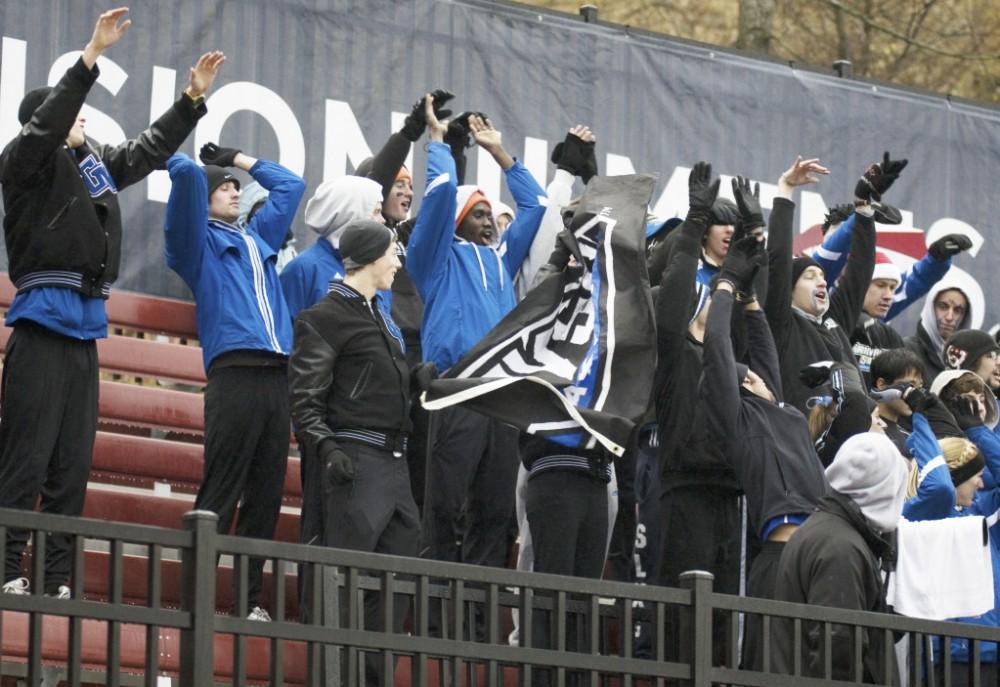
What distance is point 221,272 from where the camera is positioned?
8.92 metres

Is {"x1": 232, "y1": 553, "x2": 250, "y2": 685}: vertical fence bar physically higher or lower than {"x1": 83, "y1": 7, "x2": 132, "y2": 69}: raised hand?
lower

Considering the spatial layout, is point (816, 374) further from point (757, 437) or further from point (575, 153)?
point (575, 153)

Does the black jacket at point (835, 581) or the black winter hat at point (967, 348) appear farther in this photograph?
the black winter hat at point (967, 348)

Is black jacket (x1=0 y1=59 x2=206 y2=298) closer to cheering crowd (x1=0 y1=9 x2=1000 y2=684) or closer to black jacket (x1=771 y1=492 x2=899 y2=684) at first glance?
cheering crowd (x1=0 y1=9 x2=1000 y2=684)

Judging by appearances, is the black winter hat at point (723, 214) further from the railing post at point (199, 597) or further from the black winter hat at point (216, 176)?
the railing post at point (199, 597)

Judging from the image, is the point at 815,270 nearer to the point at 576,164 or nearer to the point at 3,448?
the point at 576,164

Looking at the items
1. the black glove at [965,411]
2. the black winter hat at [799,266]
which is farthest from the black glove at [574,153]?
the black glove at [965,411]

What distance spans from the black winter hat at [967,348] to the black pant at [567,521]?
3016mm

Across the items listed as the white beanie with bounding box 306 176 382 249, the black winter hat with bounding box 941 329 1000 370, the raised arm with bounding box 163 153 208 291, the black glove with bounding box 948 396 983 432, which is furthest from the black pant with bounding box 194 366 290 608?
the black winter hat with bounding box 941 329 1000 370

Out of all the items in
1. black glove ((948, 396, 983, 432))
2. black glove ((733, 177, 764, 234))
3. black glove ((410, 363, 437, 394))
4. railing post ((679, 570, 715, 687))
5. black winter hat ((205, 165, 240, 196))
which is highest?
A: black winter hat ((205, 165, 240, 196))

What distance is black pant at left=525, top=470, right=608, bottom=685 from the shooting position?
7.91 meters

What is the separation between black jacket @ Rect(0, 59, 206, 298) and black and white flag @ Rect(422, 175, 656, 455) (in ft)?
4.41

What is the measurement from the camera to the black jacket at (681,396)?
8266mm

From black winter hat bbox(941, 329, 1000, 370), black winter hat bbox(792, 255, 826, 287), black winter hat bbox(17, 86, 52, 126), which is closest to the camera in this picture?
black winter hat bbox(17, 86, 52, 126)
